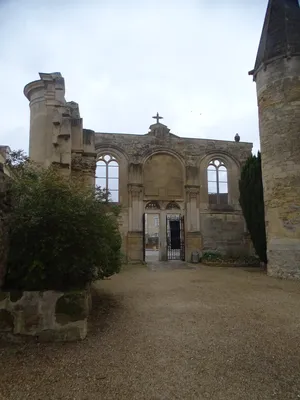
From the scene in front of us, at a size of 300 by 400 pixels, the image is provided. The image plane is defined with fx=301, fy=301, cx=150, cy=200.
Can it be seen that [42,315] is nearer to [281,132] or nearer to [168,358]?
[168,358]

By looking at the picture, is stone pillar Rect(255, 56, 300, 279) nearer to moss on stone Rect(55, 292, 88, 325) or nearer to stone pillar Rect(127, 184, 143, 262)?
stone pillar Rect(127, 184, 143, 262)

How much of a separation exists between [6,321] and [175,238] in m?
14.8

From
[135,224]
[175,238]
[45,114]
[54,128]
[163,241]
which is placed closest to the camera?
[54,128]

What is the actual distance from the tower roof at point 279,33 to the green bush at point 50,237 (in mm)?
9523

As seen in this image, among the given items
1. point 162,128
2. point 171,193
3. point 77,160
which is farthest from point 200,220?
point 77,160

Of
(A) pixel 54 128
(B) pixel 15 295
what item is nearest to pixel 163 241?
(A) pixel 54 128

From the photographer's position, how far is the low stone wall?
342 cm

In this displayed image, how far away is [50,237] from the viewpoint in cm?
360

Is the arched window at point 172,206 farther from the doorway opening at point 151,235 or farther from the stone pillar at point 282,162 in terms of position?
the stone pillar at point 282,162

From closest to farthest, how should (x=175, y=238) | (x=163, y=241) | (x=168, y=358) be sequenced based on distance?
(x=168, y=358)
(x=163, y=241)
(x=175, y=238)

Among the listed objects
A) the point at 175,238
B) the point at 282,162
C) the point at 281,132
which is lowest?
the point at 175,238

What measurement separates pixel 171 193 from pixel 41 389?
43.9 ft

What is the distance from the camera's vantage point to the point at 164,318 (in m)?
4.54

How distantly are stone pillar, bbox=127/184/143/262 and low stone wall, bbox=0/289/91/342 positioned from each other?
10.9 metres
